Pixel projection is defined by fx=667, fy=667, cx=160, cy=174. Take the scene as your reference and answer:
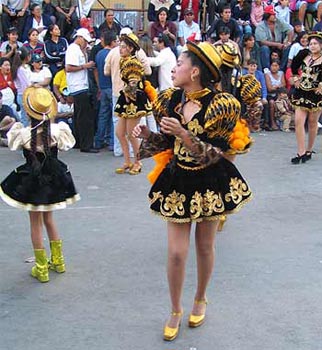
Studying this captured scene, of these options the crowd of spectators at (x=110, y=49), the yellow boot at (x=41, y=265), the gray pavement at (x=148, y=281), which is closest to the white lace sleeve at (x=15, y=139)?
the yellow boot at (x=41, y=265)

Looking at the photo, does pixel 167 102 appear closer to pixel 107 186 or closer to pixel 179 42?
pixel 107 186

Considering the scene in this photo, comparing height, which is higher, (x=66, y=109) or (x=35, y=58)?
(x=35, y=58)

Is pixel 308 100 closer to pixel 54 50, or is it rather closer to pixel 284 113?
pixel 284 113

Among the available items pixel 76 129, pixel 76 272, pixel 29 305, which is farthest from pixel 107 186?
pixel 29 305

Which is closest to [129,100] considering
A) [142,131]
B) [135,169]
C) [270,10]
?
[135,169]

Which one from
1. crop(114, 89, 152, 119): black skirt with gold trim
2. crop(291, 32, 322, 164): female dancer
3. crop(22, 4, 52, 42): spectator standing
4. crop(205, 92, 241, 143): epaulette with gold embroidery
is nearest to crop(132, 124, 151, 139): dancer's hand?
crop(205, 92, 241, 143): epaulette with gold embroidery

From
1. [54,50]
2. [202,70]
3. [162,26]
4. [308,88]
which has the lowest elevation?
[308,88]

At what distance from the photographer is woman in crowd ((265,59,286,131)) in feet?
40.1

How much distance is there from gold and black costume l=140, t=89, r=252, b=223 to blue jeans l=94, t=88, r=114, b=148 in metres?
5.96

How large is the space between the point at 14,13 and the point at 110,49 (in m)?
4.52

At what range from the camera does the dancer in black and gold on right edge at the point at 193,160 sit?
4.13m

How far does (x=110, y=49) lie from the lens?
1013 cm

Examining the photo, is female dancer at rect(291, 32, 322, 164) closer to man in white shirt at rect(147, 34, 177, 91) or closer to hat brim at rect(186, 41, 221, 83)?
man in white shirt at rect(147, 34, 177, 91)

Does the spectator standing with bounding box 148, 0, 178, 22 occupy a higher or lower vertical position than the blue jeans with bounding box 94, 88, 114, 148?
higher
